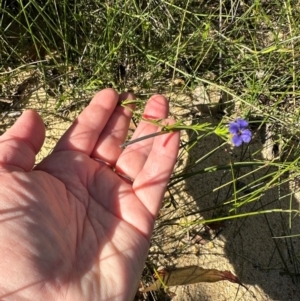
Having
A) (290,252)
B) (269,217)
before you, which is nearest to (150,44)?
(269,217)

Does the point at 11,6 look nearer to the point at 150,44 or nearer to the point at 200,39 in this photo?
the point at 150,44

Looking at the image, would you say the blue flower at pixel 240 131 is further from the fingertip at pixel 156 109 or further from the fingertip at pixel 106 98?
the fingertip at pixel 106 98

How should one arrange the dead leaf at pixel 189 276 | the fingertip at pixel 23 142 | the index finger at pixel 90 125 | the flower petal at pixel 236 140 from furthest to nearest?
the dead leaf at pixel 189 276 → the index finger at pixel 90 125 → the fingertip at pixel 23 142 → the flower petal at pixel 236 140

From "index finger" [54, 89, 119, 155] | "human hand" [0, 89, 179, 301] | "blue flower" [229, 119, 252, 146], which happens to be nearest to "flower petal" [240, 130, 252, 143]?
"blue flower" [229, 119, 252, 146]

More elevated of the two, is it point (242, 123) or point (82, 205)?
point (242, 123)

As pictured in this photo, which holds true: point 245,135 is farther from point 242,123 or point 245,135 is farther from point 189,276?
point 189,276

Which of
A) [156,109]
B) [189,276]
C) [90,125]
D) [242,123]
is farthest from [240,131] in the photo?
[189,276]

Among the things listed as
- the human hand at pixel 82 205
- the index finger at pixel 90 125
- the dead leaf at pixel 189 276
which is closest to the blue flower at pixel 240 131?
the human hand at pixel 82 205
